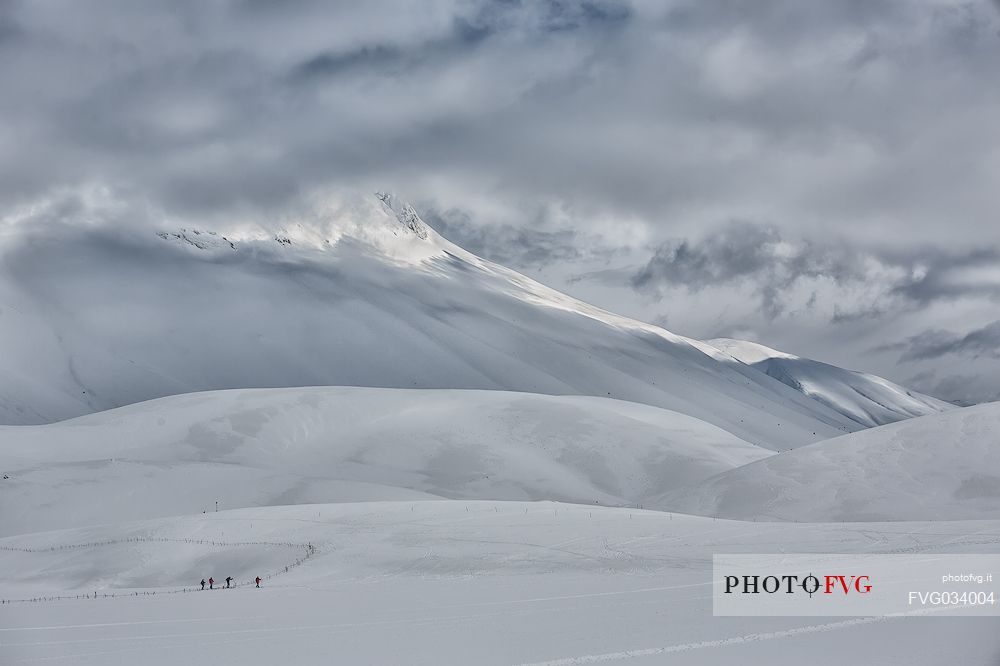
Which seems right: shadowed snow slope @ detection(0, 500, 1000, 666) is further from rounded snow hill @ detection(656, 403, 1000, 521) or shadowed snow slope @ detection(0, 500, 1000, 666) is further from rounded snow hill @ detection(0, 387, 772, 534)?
rounded snow hill @ detection(0, 387, 772, 534)

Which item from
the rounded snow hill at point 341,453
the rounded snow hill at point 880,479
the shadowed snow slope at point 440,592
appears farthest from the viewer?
the rounded snow hill at point 341,453

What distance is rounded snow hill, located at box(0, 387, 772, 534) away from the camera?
11462 cm

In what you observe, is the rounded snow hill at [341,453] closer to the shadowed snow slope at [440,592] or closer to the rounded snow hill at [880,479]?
the rounded snow hill at [880,479]

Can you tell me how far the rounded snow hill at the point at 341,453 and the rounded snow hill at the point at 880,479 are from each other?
29008 mm

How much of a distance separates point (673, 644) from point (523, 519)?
136 ft

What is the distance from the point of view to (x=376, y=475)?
14012 cm

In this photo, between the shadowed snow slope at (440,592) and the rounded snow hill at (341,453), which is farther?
the rounded snow hill at (341,453)

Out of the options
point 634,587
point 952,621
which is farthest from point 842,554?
point 952,621

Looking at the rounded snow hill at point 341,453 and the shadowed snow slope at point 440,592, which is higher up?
the rounded snow hill at point 341,453

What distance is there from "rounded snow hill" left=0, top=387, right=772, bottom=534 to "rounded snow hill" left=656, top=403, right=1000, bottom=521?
29008 mm

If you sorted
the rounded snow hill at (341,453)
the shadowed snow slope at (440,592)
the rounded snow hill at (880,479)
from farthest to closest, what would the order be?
the rounded snow hill at (341,453), the rounded snow hill at (880,479), the shadowed snow slope at (440,592)

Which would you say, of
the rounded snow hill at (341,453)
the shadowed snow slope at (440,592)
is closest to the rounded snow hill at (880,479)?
the shadowed snow slope at (440,592)

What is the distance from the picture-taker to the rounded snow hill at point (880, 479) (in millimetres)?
86938

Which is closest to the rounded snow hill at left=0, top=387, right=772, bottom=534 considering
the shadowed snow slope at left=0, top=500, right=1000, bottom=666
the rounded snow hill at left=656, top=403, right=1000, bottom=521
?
the rounded snow hill at left=656, top=403, right=1000, bottom=521
